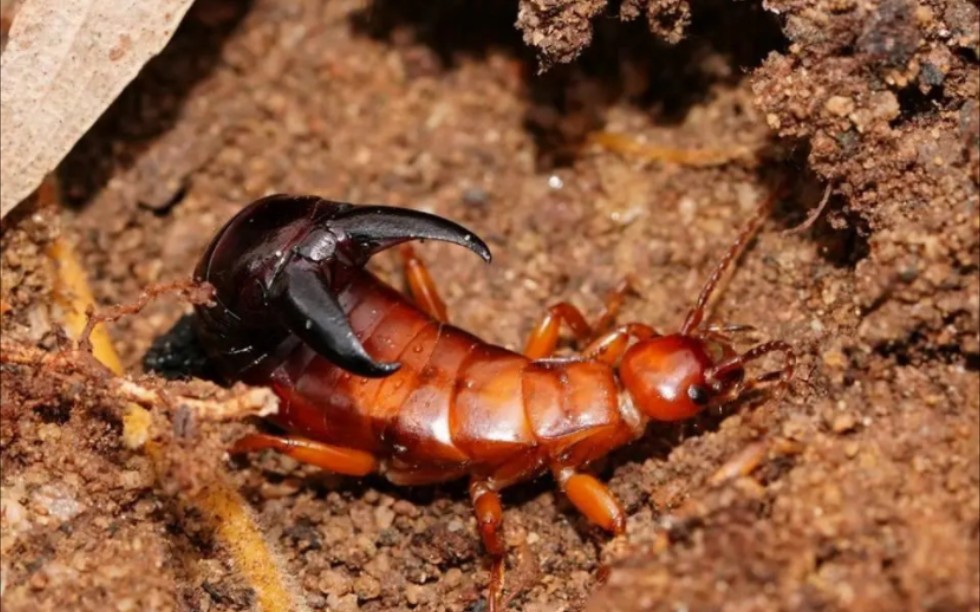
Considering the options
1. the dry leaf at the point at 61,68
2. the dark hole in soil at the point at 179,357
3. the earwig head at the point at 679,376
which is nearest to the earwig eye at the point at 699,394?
the earwig head at the point at 679,376

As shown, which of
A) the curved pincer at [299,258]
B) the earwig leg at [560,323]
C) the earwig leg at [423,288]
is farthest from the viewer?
the earwig leg at [423,288]

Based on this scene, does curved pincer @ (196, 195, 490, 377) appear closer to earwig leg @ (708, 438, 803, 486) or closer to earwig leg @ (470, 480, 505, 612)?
earwig leg @ (470, 480, 505, 612)

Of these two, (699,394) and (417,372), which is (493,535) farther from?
(699,394)

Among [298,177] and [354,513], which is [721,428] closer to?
[354,513]

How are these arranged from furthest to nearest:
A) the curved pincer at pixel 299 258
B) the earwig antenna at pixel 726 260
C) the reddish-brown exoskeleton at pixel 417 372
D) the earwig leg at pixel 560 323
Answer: the earwig leg at pixel 560 323 < the earwig antenna at pixel 726 260 < the reddish-brown exoskeleton at pixel 417 372 < the curved pincer at pixel 299 258

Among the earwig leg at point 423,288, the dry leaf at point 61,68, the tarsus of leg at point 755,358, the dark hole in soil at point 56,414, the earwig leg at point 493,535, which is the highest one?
the dry leaf at point 61,68

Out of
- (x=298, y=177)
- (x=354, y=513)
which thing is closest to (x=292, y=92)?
(x=298, y=177)

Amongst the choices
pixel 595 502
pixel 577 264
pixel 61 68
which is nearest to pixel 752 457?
pixel 595 502

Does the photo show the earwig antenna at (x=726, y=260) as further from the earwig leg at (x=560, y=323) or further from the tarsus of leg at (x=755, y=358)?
the earwig leg at (x=560, y=323)
